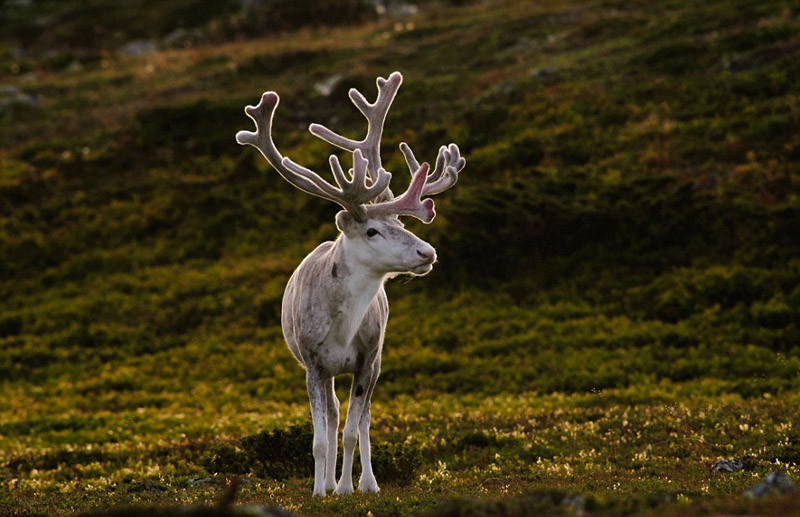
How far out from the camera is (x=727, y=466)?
39.0 feet

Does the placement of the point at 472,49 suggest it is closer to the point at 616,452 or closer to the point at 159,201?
the point at 159,201

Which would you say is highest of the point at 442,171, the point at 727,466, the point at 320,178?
the point at 320,178

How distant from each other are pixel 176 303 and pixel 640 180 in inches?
560

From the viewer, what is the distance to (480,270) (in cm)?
2578

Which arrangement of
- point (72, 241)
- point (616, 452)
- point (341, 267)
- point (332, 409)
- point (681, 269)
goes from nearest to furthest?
1. point (341, 267)
2. point (332, 409)
3. point (616, 452)
4. point (681, 269)
5. point (72, 241)

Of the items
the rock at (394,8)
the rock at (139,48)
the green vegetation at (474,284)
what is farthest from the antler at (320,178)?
the rock at (139,48)

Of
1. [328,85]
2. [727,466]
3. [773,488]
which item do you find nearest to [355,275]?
[773,488]

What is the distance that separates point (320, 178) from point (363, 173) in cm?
92

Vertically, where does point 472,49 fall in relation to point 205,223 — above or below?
above

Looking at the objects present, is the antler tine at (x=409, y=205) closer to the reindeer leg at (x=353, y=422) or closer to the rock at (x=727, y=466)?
the reindeer leg at (x=353, y=422)

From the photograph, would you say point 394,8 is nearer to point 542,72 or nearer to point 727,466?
point 542,72

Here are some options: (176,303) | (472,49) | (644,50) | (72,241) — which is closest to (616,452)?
(176,303)

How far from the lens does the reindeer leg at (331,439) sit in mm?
11094

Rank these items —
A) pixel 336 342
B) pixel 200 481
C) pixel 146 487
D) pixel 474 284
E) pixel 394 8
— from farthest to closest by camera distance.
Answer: pixel 394 8 < pixel 474 284 < pixel 200 481 < pixel 146 487 < pixel 336 342
